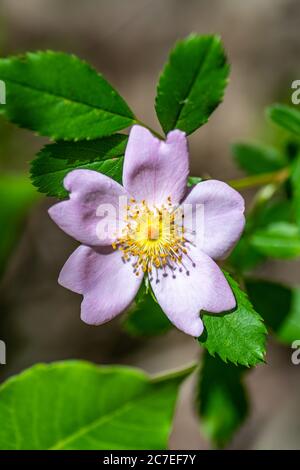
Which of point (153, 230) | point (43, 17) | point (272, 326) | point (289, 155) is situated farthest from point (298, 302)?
point (43, 17)

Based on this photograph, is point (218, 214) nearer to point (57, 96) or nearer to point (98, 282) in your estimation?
point (98, 282)

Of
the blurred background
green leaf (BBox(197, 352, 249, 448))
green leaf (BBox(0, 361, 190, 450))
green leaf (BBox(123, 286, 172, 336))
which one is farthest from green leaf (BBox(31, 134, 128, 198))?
the blurred background

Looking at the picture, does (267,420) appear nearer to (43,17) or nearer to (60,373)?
(60,373)

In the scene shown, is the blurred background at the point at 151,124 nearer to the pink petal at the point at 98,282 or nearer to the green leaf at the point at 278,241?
the green leaf at the point at 278,241

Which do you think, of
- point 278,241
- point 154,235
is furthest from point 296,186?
point 154,235

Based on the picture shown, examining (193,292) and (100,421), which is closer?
(193,292)

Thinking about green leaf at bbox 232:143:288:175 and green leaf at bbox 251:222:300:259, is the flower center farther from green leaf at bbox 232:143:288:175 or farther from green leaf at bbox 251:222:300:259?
green leaf at bbox 232:143:288:175
